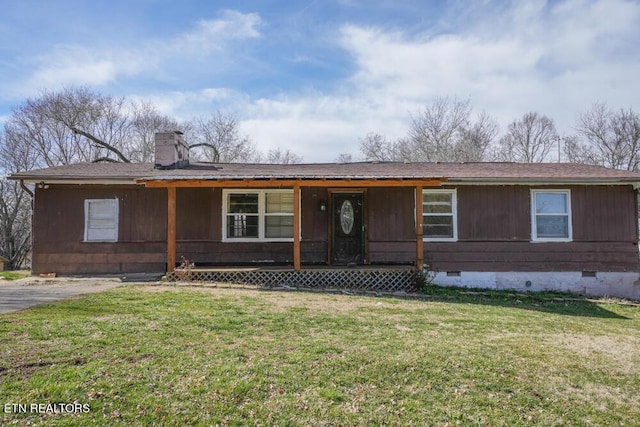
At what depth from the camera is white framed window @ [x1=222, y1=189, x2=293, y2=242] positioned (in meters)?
11.4

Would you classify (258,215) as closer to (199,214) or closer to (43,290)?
(199,214)

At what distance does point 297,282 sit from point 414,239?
3.40 m

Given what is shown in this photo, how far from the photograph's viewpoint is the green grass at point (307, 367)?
3.40 metres

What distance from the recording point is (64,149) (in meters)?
31.0

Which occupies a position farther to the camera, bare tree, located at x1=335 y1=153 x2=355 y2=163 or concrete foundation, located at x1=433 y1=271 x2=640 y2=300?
bare tree, located at x1=335 y1=153 x2=355 y2=163

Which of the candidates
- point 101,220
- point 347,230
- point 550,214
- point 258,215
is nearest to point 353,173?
point 347,230

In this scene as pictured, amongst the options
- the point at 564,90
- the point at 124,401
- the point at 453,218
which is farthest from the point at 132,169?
the point at 564,90

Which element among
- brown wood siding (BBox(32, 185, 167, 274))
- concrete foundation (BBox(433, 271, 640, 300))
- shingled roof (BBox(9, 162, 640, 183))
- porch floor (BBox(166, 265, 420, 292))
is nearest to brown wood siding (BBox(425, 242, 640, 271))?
concrete foundation (BBox(433, 271, 640, 300))

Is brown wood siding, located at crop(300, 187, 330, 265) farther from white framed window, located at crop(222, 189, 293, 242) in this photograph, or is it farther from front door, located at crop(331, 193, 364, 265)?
white framed window, located at crop(222, 189, 293, 242)

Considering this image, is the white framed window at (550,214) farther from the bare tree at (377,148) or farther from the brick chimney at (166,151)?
the bare tree at (377,148)

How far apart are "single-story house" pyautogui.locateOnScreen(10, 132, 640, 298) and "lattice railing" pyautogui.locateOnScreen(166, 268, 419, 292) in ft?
4.00

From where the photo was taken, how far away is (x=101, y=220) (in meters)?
11.1

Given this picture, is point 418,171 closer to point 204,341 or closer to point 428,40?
point 428,40

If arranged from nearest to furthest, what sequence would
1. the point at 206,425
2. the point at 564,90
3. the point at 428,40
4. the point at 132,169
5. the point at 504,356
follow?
the point at 206,425, the point at 504,356, the point at 132,169, the point at 428,40, the point at 564,90
